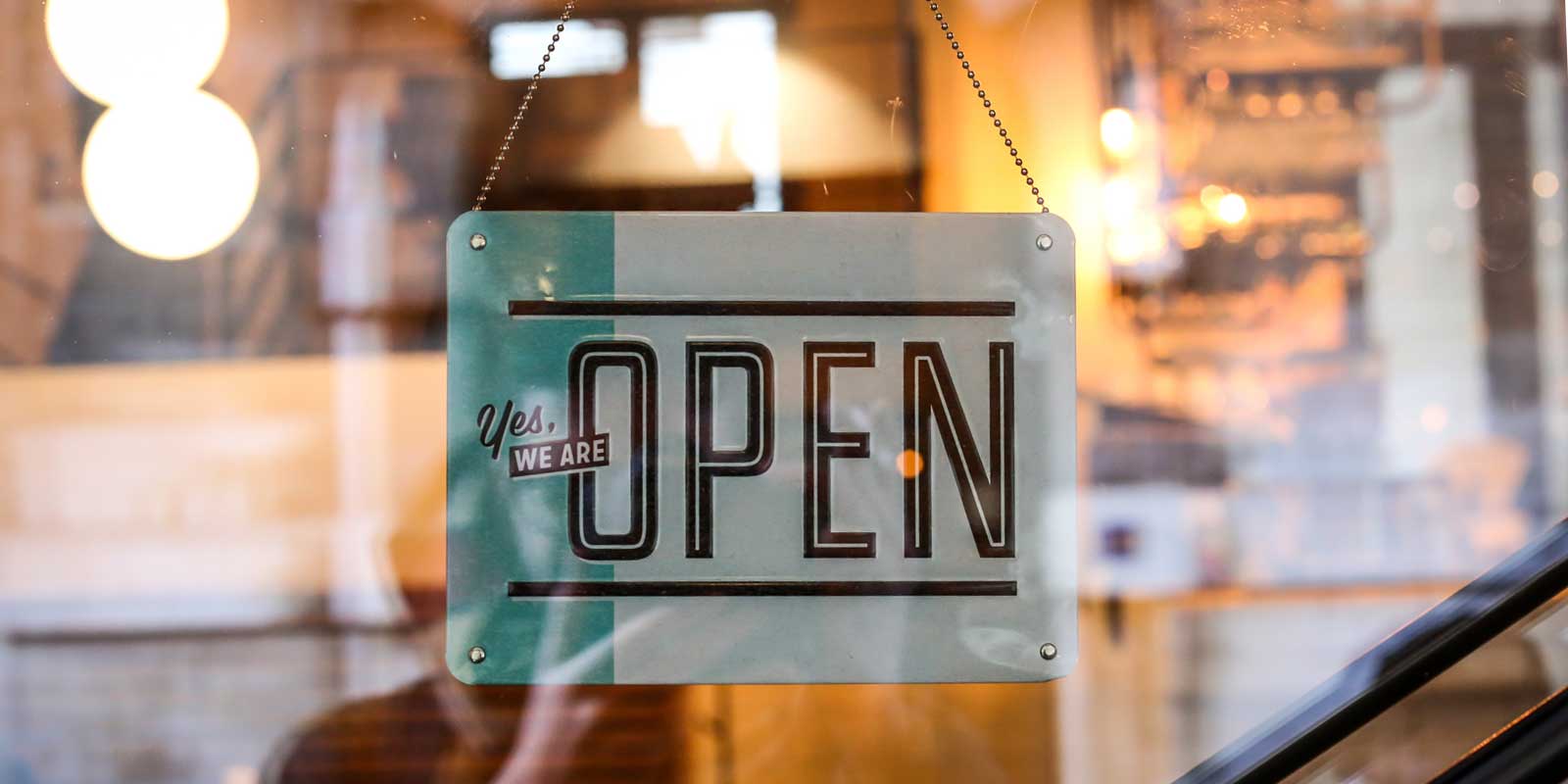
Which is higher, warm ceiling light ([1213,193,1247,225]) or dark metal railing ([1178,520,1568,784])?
warm ceiling light ([1213,193,1247,225])

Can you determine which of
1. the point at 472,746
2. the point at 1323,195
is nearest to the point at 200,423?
the point at 472,746

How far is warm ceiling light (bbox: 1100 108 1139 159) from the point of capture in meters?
1.40

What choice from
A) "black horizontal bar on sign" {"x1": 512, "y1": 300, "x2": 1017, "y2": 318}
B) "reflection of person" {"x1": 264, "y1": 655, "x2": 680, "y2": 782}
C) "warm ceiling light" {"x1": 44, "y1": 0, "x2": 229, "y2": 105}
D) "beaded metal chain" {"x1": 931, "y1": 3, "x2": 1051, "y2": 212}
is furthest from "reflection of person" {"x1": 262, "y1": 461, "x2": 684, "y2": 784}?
"beaded metal chain" {"x1": 931, "y1": 3, "x2": 1051, "y2": 212}

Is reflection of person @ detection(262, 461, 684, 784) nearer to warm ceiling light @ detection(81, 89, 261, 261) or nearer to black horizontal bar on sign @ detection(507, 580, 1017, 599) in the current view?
black horizontal bar on sign @ detection(507, 580, 1017, 599)

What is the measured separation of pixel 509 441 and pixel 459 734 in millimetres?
410

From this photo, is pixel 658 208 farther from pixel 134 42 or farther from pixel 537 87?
pixel 134 42

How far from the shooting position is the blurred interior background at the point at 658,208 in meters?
1.32

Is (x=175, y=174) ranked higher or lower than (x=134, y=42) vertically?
lower

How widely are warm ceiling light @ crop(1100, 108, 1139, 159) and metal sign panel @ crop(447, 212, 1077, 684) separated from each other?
0.95ft

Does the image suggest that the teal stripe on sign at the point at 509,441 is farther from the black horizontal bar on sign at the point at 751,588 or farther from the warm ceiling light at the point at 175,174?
the warm ceiling light at the point at 175,174

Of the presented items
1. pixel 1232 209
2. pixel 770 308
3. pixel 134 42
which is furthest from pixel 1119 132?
pixel 134 42

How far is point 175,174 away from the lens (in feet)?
4.46

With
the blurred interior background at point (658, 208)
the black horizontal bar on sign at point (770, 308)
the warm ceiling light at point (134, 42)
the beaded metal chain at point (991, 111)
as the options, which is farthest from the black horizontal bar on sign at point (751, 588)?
the warm ceiling light at point (134, 42)

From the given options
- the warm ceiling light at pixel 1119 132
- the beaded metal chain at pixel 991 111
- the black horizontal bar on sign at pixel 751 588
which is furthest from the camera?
the warm ceiling light at pixel 1119 132
